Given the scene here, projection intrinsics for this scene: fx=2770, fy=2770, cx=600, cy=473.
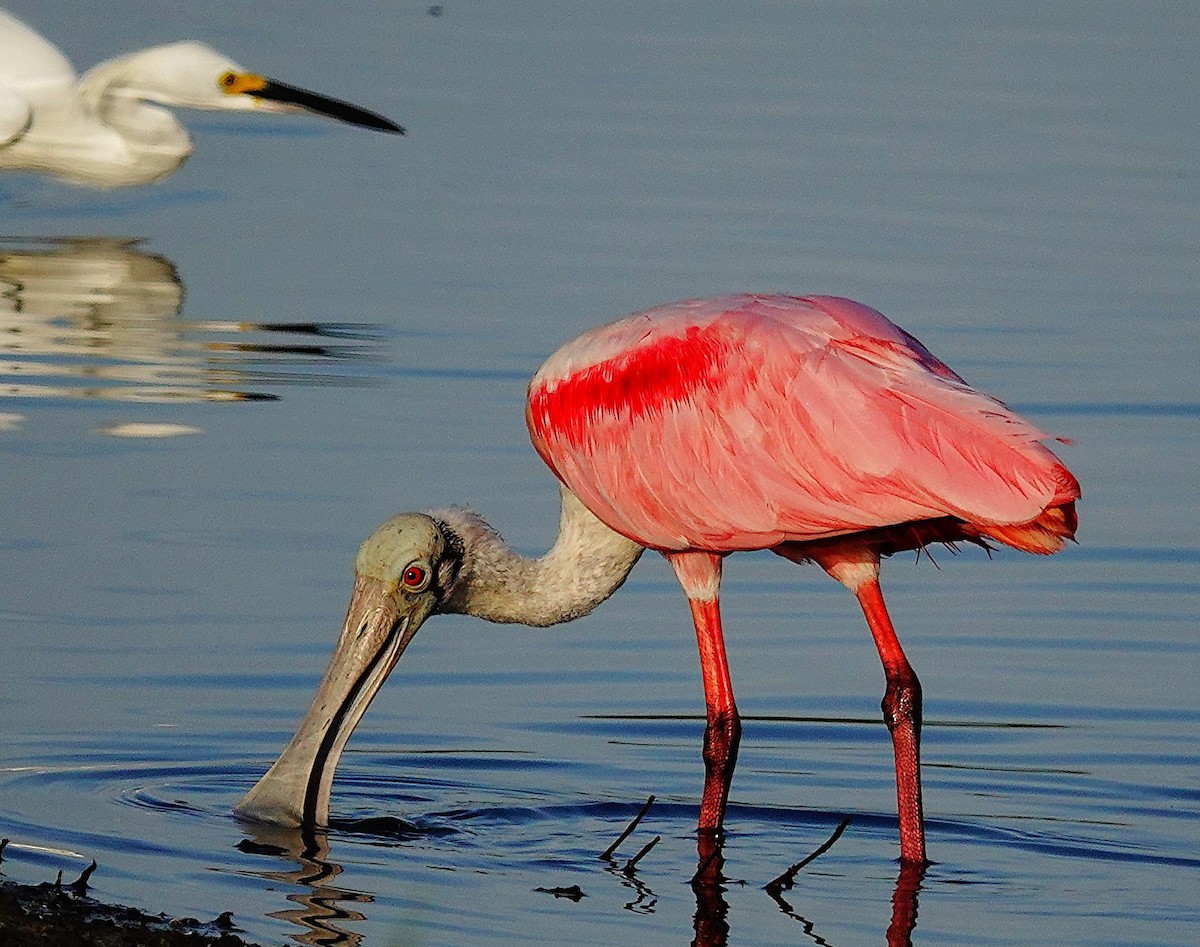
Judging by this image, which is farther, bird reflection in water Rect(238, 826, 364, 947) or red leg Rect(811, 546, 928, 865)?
red leg Rect(811, 546, 928, 865)

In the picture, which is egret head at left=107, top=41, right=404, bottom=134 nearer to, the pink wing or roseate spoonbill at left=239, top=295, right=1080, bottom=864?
roseate spoonbill at left=239, top=295, right=1080, bottom=864

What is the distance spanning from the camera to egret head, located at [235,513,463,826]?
29.0ft

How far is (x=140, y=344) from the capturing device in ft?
46.7

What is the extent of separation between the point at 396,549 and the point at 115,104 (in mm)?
10851

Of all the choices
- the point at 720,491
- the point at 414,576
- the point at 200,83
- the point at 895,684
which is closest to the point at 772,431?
the point at 720,491

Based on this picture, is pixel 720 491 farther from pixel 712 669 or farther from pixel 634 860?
pixel 634 860

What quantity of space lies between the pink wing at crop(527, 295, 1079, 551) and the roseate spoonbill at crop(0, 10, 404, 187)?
394 inches

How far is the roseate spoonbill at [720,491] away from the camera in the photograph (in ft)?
25.5

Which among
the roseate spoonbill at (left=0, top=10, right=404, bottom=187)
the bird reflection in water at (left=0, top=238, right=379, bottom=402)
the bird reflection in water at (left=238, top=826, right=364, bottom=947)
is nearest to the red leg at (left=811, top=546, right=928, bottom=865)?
the bird reflection in water at (left=238, top=826, right=364, bottom=947)

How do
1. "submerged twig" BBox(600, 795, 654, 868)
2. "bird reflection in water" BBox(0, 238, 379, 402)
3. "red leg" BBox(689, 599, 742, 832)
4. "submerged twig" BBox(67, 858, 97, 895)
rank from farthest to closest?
1. "bird reflection in water" BBox(0, 238, 379, 402)
2. "red leg" BBox(689, 599, 742, 832)
3. "submerged twig" BBox(600, 795, 654, 868)
4. "submerged twig" BBox(67, 858, 97, 895)

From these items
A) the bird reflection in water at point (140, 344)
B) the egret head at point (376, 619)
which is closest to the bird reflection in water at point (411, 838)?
the egret head at point (376, 619)

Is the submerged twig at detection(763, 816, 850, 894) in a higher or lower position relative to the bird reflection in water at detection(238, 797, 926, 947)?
higher

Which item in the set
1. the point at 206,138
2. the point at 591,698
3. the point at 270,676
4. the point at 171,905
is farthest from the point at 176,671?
the point at 206,138

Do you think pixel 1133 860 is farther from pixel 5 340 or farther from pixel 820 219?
pixel 820 219
